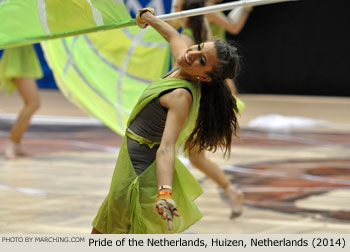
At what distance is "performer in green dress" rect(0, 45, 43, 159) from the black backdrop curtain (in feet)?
20.1

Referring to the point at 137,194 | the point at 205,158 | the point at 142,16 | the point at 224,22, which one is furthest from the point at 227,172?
the point at 137,194

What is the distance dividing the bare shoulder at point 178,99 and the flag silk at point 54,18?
2.17 feet

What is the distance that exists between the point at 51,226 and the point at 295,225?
1703 millimetres

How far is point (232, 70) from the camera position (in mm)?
3146

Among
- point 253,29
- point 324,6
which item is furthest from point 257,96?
point 324,6

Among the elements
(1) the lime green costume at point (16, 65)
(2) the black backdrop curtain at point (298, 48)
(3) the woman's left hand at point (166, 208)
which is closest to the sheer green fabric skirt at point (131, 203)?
(3) the woman's left hand at point (166, 208)

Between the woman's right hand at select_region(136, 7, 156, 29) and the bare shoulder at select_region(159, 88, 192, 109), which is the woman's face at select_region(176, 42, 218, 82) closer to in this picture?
the bare shoulder at select_region(159, 88, 192, 109)

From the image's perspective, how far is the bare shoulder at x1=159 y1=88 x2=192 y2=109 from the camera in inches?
120

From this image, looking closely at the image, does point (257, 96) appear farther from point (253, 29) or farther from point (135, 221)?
point (135, 221)

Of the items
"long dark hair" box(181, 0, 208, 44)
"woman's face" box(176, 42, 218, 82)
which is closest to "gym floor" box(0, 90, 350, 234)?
"long dark hair" box(181, 0, 208, 44)

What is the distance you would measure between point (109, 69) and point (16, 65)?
5.81 feet

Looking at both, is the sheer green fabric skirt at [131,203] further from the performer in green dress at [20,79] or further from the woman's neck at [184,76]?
the performer in green dress at [20,79]

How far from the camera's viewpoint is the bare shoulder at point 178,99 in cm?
305

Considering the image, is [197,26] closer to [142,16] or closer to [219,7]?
[142,16]
